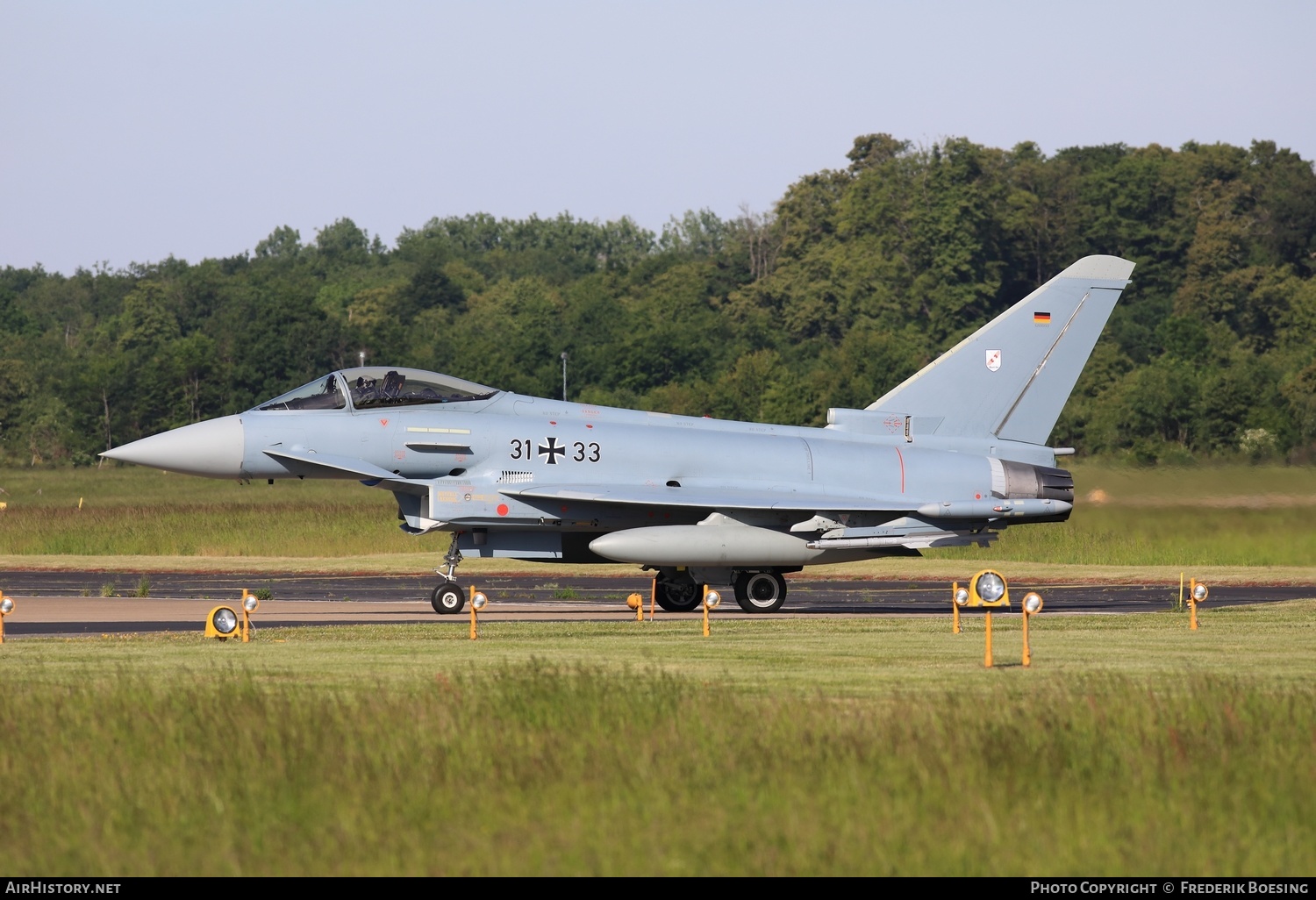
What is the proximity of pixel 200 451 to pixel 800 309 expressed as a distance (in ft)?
221

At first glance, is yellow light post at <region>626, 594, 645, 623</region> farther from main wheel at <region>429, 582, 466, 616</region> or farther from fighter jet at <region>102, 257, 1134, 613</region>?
main wheel at <region>429, 582, 466, 616</region>

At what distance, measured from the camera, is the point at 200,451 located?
2016 centimetres

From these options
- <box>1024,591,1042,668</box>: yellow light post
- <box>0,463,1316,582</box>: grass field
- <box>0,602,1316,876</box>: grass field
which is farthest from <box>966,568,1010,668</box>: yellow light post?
<box>0,463,1316,582</box>: grass field

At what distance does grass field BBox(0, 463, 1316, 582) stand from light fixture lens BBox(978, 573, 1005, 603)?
1187 centimetres

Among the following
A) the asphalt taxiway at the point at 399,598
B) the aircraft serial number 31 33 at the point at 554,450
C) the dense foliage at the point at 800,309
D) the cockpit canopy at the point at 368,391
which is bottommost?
the asphalt taxiway at the point at 399,598

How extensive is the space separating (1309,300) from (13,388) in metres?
58.3

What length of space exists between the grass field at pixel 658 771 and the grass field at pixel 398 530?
39.2 feet

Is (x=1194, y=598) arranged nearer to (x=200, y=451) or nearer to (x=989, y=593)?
(x=989, y=593)

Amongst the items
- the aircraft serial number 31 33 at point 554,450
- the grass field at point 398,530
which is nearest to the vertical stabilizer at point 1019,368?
the grass field at point 398,530

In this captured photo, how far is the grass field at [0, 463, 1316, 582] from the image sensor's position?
23672 mm

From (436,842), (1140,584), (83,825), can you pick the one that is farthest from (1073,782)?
(1140,584)

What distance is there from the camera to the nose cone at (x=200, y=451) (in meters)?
20.1

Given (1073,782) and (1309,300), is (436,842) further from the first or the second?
(1309,300)

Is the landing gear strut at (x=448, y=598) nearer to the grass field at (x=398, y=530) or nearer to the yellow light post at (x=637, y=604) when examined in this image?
the yellow light post at (x=637, y=604)
